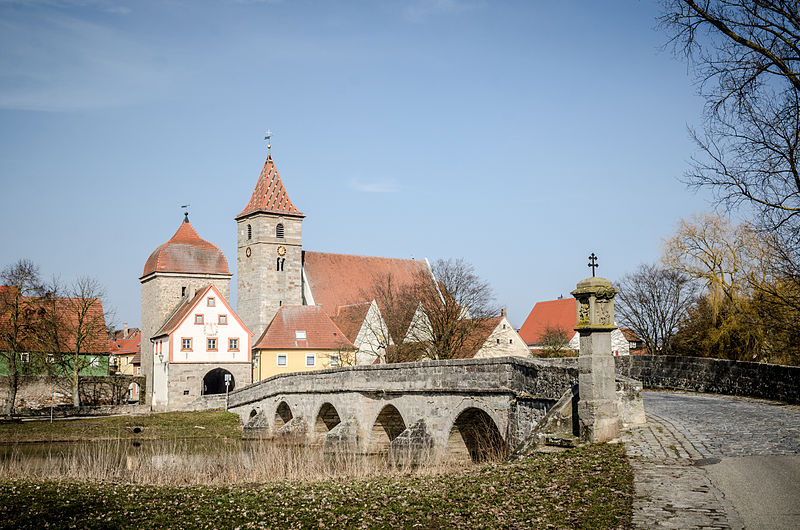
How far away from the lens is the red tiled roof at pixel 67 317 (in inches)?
1670

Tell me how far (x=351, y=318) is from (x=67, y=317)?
706 inches

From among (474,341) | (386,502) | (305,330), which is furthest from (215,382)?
(386,502)

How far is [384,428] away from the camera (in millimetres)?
23500

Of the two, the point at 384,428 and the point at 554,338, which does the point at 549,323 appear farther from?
the point at 384,428

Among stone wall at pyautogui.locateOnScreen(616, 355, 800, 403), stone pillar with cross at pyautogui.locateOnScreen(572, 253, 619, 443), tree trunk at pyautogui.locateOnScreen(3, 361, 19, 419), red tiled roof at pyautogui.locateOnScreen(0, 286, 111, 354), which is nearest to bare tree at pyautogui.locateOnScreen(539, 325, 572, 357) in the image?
stone wall at pyautogui.locateOnScreen(616, 355, 800, 403)

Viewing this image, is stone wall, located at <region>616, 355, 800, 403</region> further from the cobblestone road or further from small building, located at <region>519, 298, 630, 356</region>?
small building, located at <region>519, 298, 630, 356</region>

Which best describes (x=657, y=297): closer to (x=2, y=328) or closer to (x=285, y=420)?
(x=285, y=420)

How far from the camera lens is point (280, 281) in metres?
55.2

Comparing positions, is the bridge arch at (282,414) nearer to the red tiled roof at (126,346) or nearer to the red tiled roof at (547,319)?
the red tiled roof at (547,319)

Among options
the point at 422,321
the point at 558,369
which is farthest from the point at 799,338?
the point at 422,321

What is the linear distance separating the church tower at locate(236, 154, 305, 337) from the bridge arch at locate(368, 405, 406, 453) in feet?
102

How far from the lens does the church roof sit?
56.1 metres

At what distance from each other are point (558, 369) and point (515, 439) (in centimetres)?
179

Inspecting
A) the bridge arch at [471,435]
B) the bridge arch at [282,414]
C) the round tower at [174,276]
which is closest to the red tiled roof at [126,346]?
the round tower at [174,276]
